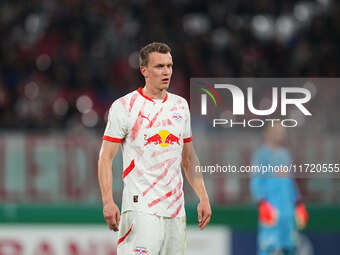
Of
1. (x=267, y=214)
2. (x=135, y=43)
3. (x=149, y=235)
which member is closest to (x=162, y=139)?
(x=149, y=235)

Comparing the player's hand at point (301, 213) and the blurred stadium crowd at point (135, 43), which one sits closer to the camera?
the player's hand at point (301, 213)

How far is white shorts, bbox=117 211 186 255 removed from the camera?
4.35 m

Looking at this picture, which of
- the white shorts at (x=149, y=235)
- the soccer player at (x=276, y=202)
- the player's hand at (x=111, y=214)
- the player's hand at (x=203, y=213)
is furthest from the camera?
the soccer player at (x=276, y=202)

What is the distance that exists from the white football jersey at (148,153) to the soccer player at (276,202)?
12.3 ft

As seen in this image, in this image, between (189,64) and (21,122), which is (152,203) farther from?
(189,64)

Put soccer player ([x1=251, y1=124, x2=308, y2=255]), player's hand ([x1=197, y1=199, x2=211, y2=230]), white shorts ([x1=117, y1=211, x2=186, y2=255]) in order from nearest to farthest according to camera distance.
A: white shorts ([x1=117, y1=211, x2=186, y2=255]), player's hand ([x1=197, y1=199, x2=211, y2=230]), soccer player ([x1=251, y1=124, x2=308, y2=255])

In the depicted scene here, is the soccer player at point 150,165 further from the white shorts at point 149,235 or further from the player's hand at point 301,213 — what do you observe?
the player's hand at point 301,213

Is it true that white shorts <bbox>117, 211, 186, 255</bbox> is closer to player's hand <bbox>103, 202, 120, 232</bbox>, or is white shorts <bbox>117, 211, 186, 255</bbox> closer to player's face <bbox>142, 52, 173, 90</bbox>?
player's hand <bbox>103, 202, 120, 232</bbox>

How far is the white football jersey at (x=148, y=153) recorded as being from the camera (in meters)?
4.41

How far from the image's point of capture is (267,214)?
8.41m

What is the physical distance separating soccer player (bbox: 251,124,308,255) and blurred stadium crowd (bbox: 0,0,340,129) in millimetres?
2125

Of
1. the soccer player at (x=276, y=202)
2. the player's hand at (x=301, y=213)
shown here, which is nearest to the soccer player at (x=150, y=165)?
the soccer player at (x=276, y=202)

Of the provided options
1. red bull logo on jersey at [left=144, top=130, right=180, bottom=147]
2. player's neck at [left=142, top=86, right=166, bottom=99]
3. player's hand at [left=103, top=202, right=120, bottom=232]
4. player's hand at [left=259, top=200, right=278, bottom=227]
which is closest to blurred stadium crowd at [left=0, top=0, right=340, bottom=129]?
player's hand at [left=259, top=200, right=278, bottom=227]

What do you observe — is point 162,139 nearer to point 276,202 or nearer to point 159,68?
point 159,68
